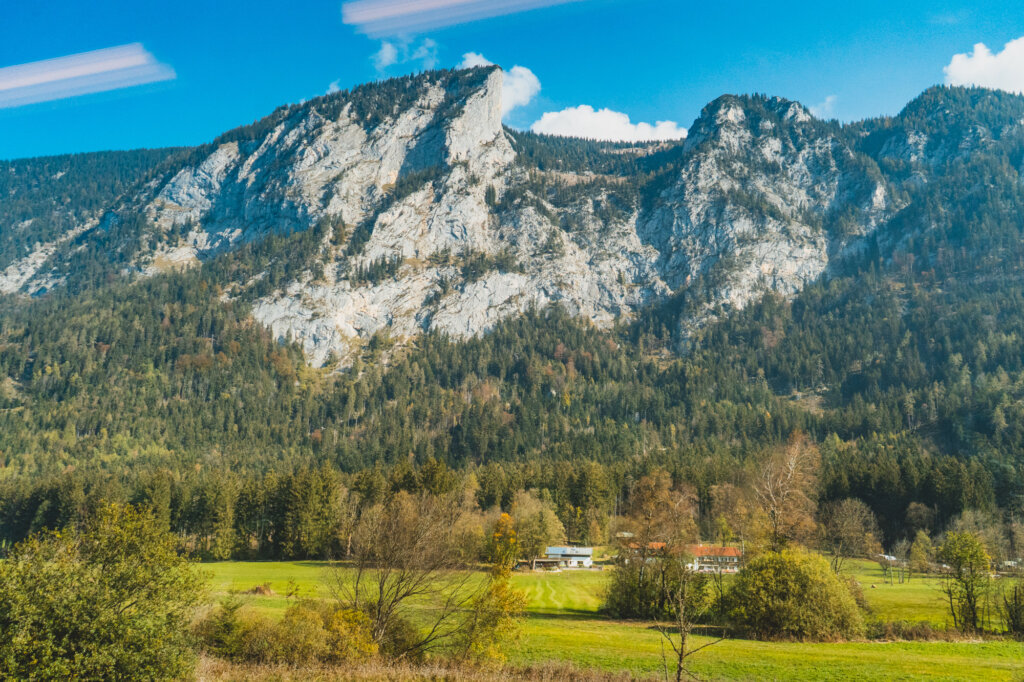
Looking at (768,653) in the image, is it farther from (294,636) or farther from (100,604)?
(100,604)

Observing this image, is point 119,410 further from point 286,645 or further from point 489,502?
point 286,645

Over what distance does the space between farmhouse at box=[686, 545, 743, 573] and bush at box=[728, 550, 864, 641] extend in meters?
11.9

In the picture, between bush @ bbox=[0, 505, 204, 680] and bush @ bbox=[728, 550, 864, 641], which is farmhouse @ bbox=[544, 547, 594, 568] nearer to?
bush @ bbox=[728, 550, 864, 641]

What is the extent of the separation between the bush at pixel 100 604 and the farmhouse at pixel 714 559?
45400 mm

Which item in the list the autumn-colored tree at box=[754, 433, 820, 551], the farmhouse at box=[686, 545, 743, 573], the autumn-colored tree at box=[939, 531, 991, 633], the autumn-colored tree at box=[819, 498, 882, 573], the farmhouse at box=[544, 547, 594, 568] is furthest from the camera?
the farmhouse at box=[544, 547, 594, 568]

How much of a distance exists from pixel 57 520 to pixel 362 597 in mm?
92969

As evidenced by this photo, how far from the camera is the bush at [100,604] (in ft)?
70.1

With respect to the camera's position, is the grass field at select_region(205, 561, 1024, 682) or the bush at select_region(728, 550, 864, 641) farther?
the bush at select_region(728, 550, 864, 641)

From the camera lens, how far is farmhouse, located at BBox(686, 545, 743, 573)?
59.3 m

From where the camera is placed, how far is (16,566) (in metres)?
21.9

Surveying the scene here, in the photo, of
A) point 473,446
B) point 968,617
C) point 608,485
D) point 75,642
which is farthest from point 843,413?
point 75,642

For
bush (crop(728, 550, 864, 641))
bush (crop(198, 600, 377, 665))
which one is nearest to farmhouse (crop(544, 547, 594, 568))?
bush (crop(728, 550, 864, 641))

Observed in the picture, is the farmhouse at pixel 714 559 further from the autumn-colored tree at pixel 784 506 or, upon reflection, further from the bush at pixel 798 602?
the bush at pixel 798 602

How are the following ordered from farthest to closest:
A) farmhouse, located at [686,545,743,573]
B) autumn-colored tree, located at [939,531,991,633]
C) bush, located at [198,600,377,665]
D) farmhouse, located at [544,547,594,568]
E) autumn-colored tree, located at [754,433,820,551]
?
farmhouse, located at [544,547,594,568] < farmhouse, located at [686,545,743,573] < autumn-colored tree, located at [754,433,820,551] < autumn-colored tree, located at [939,531,991,633] < bush, located at [198,600,377,665]
